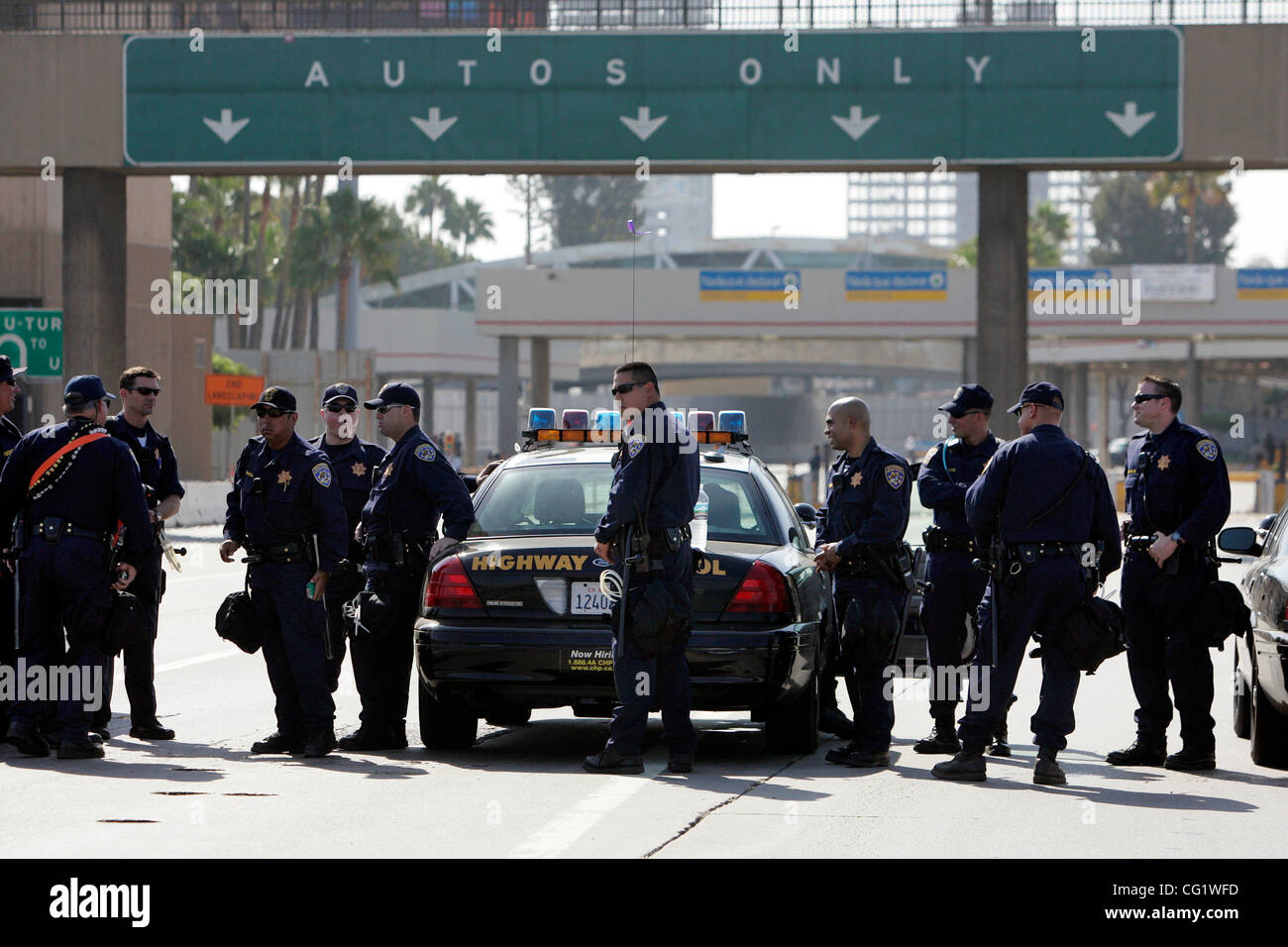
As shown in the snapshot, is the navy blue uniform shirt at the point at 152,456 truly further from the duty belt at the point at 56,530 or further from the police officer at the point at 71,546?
the duty belt at the point at 56,530

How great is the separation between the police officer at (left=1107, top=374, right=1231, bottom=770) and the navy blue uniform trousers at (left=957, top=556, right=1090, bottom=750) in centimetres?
73

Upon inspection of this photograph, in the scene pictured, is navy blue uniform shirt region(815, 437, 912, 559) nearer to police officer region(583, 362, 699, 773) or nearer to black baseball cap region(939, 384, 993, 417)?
black baseball cap region(939, 384, 993, 417)

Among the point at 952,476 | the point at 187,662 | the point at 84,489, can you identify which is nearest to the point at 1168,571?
the point at 952,476

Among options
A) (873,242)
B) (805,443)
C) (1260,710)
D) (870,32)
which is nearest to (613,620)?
(1260,710)

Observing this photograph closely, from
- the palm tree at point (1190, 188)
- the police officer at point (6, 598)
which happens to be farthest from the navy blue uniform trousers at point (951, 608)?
the palm tree at point (1190, 188)

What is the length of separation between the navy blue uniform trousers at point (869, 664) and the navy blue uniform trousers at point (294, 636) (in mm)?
2525

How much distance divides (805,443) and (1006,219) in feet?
263

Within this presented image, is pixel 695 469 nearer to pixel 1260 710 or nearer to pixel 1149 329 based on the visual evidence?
pixel 1260 710

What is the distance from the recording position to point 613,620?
30.0 feet

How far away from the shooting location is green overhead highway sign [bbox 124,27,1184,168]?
24.9m

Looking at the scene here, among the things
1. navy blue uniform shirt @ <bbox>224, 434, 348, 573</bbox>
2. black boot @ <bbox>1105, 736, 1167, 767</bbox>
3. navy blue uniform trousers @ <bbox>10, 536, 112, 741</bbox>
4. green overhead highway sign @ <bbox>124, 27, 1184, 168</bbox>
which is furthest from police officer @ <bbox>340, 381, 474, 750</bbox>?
green overhead highway sign @ <bbox>124, 27, 1184, 168</bbox>

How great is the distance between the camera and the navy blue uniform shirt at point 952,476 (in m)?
10.0

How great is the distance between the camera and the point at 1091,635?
8.93 metres

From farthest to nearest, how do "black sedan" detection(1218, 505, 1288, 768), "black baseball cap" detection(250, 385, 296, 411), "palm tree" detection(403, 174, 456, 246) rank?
"palm tree" detection(403, 174, 456, 246) → "black baseball cap" detection(250, 385, 296, 411) → "black sedan" detection(1218, 505, 1288, 768)
